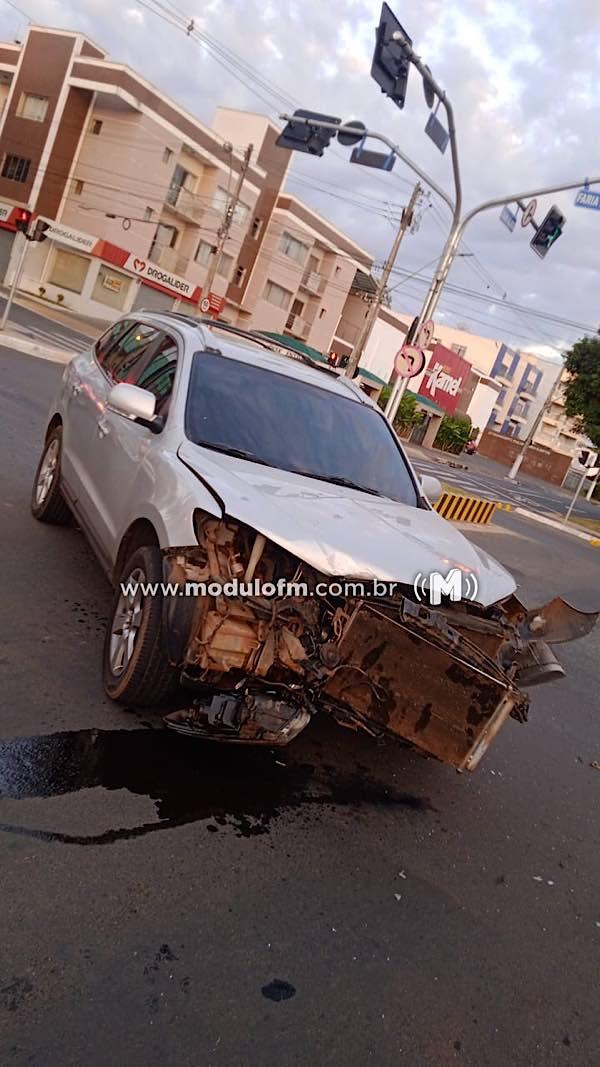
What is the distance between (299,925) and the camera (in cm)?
292

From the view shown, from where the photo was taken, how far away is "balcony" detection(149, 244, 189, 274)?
45844 mm

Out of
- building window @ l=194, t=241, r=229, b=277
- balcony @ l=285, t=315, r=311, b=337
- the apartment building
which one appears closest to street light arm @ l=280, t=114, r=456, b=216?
the apartment building

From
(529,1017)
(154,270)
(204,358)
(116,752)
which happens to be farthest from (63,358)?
(154,270)

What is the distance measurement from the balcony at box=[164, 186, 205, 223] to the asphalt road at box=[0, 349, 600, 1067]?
1761 inches

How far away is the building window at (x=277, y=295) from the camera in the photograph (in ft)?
177

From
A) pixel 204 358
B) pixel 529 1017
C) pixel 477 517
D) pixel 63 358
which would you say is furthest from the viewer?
pixel 63 358

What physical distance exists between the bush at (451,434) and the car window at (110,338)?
182ft

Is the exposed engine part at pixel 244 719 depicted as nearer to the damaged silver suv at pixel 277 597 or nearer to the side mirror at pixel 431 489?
the damaged silver suv at pixel 277 597

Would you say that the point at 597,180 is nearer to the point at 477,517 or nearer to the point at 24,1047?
the point at 477,517

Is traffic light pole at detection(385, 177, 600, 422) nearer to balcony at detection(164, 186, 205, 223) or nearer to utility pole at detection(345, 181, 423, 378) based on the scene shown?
utility pole at detection(345, 181, 423, 378)

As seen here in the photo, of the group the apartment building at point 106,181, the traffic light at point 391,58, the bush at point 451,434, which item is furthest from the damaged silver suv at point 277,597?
the bush at point 451,434

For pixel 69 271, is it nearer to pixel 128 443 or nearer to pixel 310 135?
pixel 310 135

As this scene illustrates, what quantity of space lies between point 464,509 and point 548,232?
5.75 m

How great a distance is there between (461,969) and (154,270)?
149 feet
